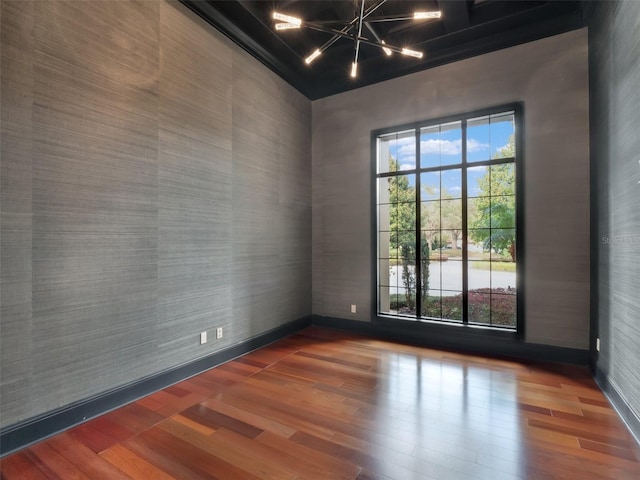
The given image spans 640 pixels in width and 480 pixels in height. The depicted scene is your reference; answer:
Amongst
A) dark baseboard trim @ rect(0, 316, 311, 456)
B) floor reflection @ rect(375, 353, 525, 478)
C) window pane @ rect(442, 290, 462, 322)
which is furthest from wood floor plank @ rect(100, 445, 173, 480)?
window pane @ rect(442, 290, 462, 322)

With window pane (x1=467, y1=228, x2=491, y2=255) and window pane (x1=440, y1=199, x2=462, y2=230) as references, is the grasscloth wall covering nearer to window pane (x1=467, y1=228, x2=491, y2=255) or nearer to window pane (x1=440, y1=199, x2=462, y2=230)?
window pane (x1=440, y1=199, x2=462, y2=230)

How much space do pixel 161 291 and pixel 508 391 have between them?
320 cm

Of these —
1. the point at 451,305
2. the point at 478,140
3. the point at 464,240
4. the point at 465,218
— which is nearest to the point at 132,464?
the point at 451,305

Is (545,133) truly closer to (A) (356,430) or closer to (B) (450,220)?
(B) (450,220)

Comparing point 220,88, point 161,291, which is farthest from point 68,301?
point 220,88

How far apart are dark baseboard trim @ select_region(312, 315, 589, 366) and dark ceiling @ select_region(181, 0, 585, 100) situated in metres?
3.42

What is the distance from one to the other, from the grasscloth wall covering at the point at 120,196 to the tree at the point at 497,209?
9.04 ft

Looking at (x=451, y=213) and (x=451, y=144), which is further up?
(x=451, y=144)

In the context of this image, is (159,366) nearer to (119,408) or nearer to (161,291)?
(119,408)

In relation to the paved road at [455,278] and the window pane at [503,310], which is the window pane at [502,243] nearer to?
the paved road at [455,278]

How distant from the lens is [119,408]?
2.45 meters

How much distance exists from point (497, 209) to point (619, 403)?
216 cm

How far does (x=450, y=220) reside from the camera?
4.06 meters

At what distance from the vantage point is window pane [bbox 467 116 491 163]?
12.5 ft
